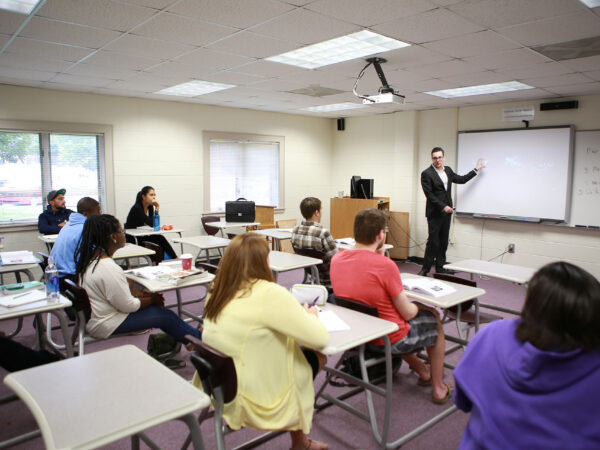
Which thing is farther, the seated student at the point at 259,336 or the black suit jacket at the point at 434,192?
the black suit jacket at the point at 434,192

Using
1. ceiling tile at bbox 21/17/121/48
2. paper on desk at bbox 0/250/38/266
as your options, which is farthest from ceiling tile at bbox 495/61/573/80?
paper on desk at bbox 0/250/38/266

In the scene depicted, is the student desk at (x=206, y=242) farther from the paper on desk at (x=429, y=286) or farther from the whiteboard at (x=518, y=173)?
the whiteboard at (x=518, y=173)

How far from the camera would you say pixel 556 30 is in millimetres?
3234

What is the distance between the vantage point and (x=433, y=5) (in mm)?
2795

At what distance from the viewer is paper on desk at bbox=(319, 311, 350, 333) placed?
208 centimetres

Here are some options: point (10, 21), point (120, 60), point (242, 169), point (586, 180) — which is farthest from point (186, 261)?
point (586, 180)

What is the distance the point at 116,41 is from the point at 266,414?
3.22 metres

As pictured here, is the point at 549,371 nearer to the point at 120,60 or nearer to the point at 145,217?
the point at 120,60

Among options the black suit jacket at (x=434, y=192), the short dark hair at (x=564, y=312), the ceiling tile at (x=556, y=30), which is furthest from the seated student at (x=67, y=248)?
the black suit jacket at (x=434, y=192)

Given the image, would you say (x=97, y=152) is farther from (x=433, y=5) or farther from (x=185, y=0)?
(x=433, y=5)

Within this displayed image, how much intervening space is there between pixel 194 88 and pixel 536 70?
407 cm

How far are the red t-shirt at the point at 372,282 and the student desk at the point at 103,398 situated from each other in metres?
1.18

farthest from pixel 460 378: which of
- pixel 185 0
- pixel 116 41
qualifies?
pixel 116 41

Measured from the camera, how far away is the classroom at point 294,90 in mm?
3035
